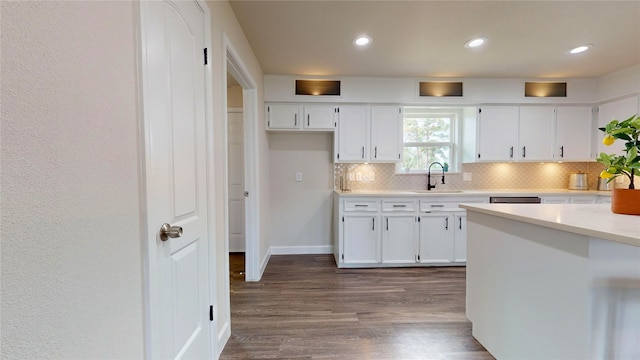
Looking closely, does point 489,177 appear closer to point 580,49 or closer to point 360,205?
point 580,49

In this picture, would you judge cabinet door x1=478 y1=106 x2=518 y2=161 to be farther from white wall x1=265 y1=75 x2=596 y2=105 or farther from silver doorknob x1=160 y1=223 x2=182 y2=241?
silver doorknob x1=160 y1=223 x2=182 y2=241

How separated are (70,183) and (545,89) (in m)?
4.79

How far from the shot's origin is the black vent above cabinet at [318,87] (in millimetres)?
3355

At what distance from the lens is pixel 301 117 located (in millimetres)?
3346

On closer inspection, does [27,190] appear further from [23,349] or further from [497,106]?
[497,106]

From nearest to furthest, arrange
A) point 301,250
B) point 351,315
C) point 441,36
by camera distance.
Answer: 1. point 351,315
2. point 441,36
3. point 301,250

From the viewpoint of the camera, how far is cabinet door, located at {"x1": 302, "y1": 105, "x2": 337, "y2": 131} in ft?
11.0

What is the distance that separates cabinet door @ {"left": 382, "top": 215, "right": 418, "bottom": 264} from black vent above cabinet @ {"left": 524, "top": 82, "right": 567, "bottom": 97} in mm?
2365

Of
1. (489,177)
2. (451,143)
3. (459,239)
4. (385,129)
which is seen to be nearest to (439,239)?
(459,239)

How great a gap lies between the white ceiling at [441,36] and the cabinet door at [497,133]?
487 mm

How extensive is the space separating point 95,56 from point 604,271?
2005mm

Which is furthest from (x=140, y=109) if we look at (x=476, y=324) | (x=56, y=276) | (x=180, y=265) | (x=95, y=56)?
(x=476, y=324)

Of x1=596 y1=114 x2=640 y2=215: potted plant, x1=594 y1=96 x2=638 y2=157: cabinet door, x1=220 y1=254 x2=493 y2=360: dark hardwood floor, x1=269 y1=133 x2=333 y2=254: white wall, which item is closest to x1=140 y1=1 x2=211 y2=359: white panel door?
x1=220 y1=254 x2=493 y2=360: dark hardwood floor

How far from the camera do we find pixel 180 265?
1.20m
